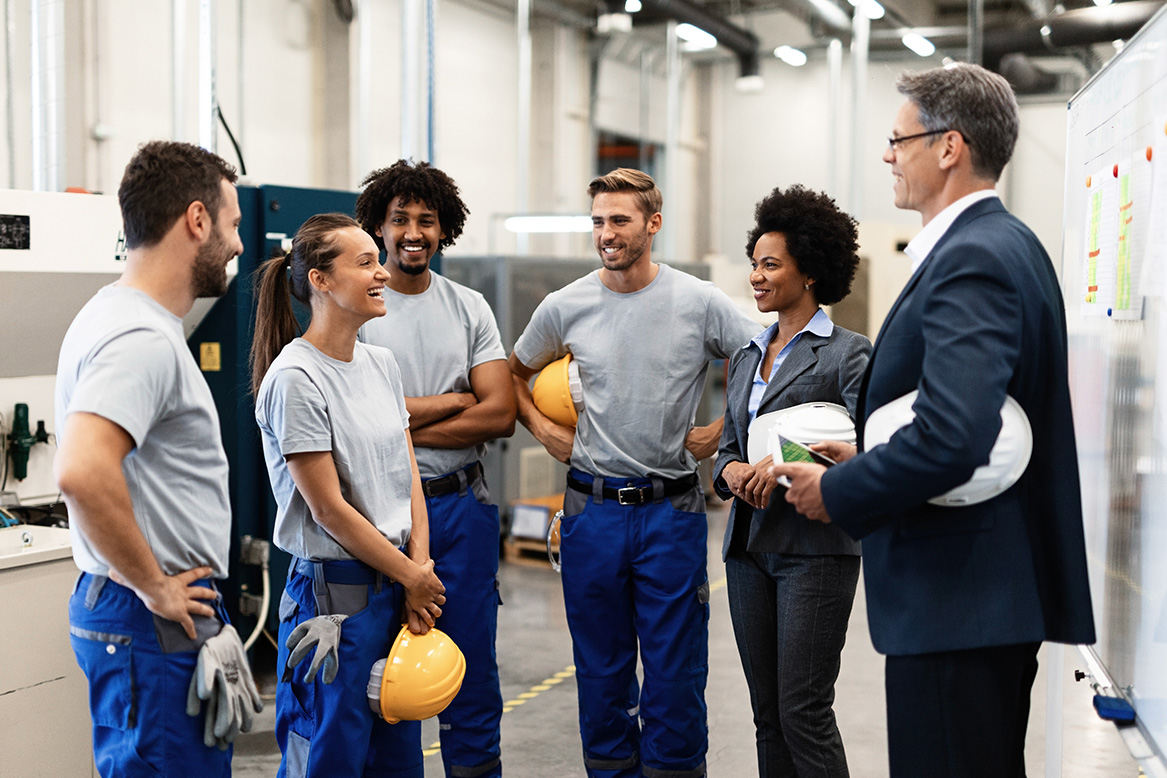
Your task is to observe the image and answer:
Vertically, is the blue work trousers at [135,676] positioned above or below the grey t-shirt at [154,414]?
below

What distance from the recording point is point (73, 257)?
3109mm

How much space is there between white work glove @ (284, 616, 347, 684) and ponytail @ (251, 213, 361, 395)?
0.54 m

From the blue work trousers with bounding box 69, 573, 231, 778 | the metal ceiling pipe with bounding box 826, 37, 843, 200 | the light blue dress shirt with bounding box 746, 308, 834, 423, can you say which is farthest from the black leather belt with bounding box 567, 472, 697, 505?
the metal ceiling pipe with bounding box 826, 37, 843, 200

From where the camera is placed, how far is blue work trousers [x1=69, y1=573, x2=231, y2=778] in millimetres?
1706

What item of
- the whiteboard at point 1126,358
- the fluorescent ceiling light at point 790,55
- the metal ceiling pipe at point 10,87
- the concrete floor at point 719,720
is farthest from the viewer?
the fluorescent ceiling light at point 790,55

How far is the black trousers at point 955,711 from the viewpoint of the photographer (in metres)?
1.54

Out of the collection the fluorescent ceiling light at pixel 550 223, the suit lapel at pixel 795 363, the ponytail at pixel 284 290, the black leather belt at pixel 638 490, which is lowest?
the black leather belt at pixel 638 490

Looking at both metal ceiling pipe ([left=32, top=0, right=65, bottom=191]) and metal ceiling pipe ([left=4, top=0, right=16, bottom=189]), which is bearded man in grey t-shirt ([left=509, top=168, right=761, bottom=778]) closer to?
metal ceiling pipe ([left=32, top=0, right=65, bottom=191])

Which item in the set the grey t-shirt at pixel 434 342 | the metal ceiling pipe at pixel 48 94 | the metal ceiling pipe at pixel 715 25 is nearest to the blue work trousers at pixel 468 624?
the grey t-shirt at pixel 434 342

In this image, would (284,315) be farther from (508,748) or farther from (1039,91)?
(1039,91)

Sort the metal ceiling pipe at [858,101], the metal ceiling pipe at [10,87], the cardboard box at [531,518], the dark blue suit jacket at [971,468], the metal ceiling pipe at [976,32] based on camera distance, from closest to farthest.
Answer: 1. the dark blue suit jacket at [971,468]
2. the metal ceiling pipe at [10,87]
3. the cardboard box at [531,518]
4. the metal ceiling pipe at [976,32]
5. the metal ceiling pipe at [858,101]

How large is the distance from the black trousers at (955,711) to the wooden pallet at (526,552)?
466cm

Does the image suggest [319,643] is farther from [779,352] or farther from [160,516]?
[779,352]

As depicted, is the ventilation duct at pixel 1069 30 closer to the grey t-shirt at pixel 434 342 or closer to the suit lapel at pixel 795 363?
the suit lapel at pixel 795 363
